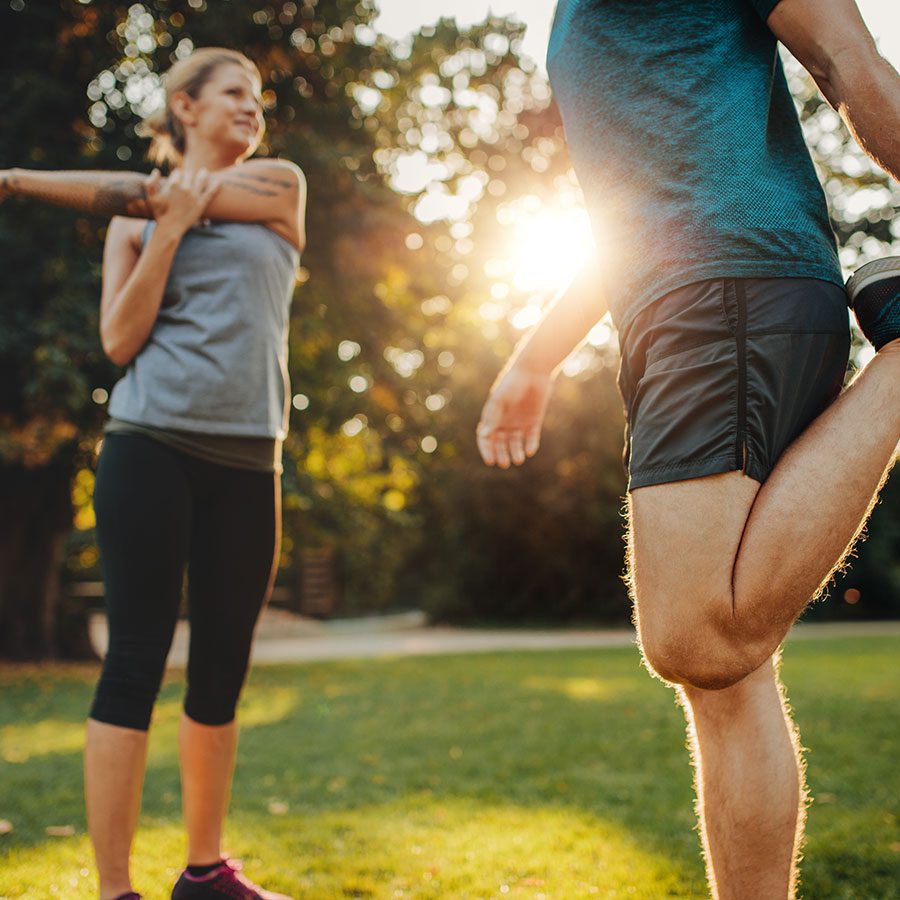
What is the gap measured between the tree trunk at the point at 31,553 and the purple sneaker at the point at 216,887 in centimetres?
1087

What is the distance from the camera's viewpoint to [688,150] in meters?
1.55

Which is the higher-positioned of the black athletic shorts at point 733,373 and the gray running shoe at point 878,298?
the gray running shoe at point 878,298

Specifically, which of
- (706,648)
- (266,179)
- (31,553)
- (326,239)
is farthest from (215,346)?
(31,553)

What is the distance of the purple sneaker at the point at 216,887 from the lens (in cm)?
228

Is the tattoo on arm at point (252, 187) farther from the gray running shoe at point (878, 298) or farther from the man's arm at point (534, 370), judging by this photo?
the gray running shoe at point (878, 298)

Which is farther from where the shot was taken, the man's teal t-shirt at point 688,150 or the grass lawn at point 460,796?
the grass lawn at point 460,796

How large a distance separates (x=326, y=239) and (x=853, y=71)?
36.0 ft

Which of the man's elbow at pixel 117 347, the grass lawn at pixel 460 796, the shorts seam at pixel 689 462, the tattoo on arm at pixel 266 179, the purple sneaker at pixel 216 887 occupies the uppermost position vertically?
the tattoo on arm at pixel 266 179

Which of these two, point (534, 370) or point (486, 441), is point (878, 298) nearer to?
point (534, 370)

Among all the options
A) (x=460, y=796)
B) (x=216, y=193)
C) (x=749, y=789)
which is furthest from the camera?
(x=460, y=796)

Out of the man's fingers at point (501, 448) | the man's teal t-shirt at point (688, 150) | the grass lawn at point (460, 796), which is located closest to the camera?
the man's teal t-shirt at point (688, 150)

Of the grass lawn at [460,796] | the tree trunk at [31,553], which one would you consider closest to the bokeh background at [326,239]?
the tree trunk at [31,553]

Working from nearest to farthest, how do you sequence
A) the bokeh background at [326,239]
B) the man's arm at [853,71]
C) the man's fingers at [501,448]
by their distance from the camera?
the man's arm at [853,71]
the man's fingers at [501,448]
the bokeh background at [326,239]

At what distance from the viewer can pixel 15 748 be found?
588 cm
